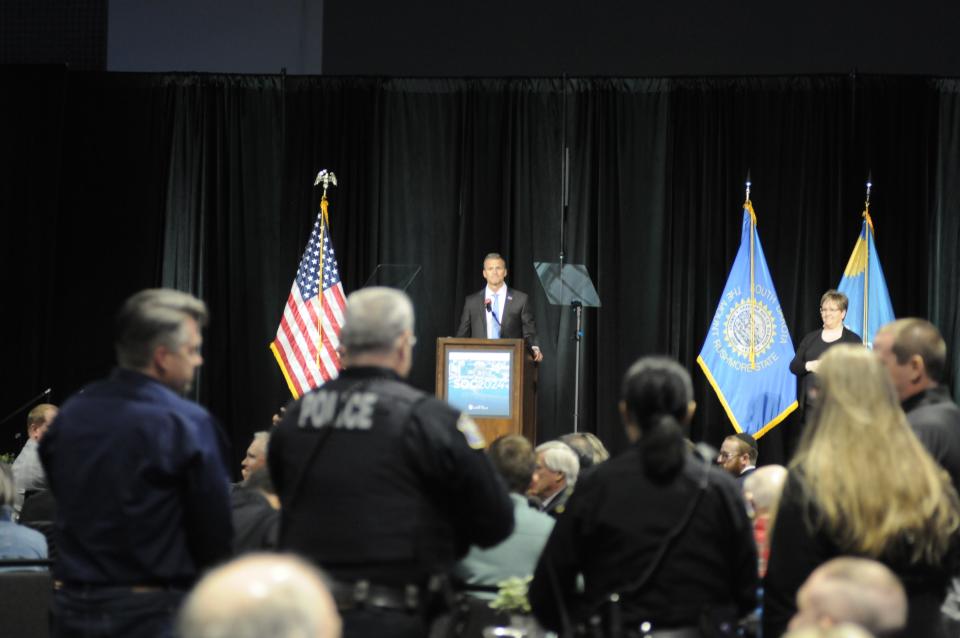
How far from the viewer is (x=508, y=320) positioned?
31.4ft

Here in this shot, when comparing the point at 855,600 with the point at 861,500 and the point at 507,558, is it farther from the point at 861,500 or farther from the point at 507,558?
the point at 507,558

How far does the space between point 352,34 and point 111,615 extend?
28.0ft

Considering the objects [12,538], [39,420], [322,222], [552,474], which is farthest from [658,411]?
[322,222]

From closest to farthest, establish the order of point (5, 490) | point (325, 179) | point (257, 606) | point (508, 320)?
point (257, 606) → point (5, 490) → point (508, 320) → point (325, 179)

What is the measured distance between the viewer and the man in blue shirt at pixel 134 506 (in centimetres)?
298

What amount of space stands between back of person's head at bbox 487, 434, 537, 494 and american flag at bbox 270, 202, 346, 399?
219 inches

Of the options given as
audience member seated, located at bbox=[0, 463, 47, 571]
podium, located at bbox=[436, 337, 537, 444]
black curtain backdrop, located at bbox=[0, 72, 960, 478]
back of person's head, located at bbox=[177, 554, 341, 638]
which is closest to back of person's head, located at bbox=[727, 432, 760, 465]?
podium, located at bbox=[436, 337, 537, 444]

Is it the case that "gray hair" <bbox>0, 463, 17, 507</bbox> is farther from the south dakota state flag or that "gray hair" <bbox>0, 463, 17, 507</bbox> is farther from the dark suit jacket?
the south dakota state flag

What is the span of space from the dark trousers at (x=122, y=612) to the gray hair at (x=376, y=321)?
733mm

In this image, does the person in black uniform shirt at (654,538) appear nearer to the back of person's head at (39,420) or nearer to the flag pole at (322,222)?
the back of person's head at (39,420)

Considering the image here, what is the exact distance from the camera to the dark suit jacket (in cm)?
958

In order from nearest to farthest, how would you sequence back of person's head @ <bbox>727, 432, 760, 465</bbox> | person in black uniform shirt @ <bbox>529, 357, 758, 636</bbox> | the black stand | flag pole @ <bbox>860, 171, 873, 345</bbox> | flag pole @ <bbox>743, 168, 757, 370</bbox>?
person in black uniform shirt @ <bbox>529, 357, 758, 636</bbox>, back of person's head @ <bbox>727, 432, 760, 465</bbox>, the black stand, flag pole @ <bbox>860, 171, 873, 345</bbox>, flag pole @ <bbox>743, 168, 757, 370</bbox>

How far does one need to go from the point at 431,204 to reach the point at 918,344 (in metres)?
7.31

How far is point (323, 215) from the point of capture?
399 inches
